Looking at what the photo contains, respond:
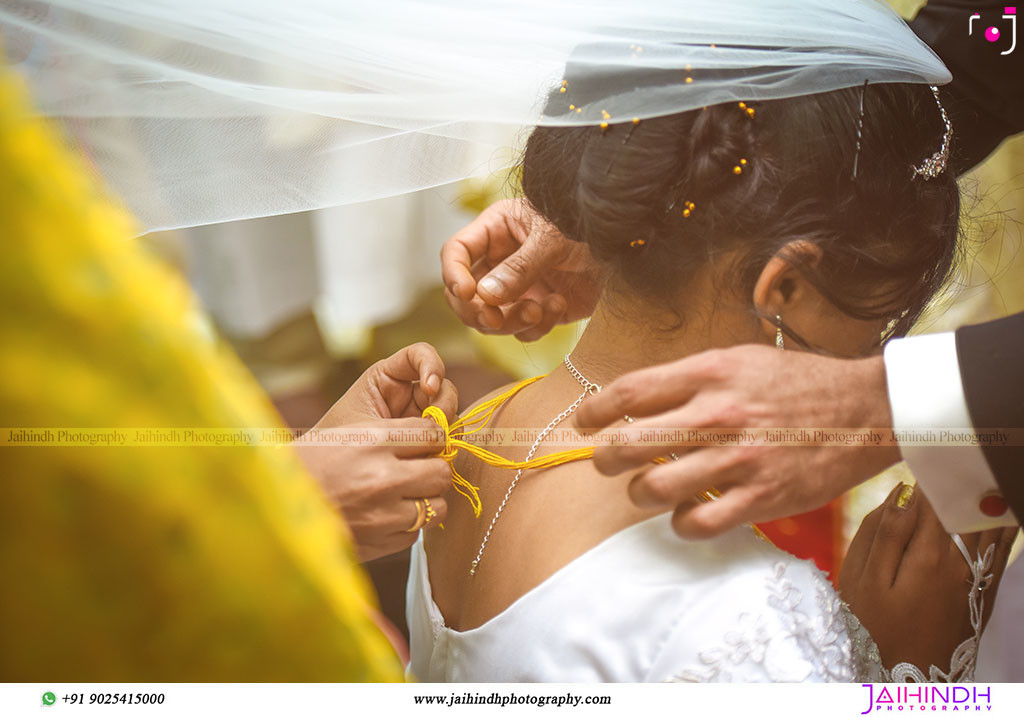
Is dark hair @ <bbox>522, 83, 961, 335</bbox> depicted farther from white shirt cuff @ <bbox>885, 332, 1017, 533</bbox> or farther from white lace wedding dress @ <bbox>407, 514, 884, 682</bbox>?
white lace wedding dress @ <bbox>407, 514, 884, 682</bbox>

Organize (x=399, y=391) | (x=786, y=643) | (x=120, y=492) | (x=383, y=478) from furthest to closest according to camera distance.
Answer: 1. (x=399, y=391)
2. (x=383, y=478)
3. (x=786, y=643)
4. (x=120, y=492)

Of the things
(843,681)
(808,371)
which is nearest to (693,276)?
(808,371)

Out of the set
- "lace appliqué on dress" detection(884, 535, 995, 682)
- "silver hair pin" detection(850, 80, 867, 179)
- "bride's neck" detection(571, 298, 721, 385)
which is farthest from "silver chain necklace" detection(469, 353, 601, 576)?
"lace appliqué on dress" detection(884, 535, 995, 682)

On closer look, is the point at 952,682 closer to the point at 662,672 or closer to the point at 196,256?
the point at 662,672

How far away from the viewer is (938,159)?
699mm

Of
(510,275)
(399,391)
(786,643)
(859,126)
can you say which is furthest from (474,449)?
(859,126)

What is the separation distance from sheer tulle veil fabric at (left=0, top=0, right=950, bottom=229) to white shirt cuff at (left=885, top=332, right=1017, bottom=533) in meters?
0.24

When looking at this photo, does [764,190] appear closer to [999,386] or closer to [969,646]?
[999,386]

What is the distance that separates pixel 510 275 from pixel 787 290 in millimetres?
296

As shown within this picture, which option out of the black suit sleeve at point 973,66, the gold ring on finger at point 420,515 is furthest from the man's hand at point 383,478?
the black suit sleeve at point 973,66

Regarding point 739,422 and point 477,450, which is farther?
point 477,450

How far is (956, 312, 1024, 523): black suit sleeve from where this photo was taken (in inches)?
25.8

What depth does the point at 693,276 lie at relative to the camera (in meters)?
0.68

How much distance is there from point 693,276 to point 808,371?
0.42 ft
